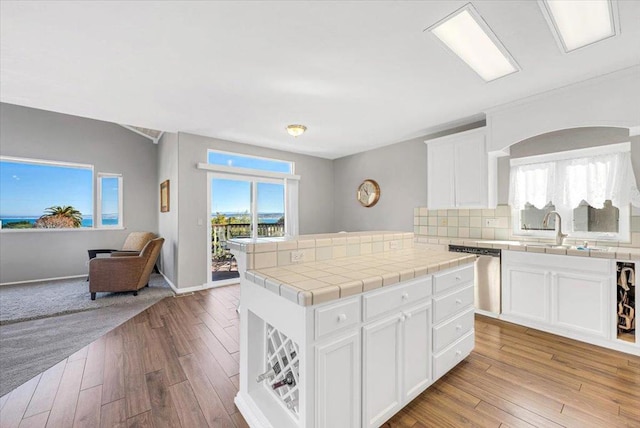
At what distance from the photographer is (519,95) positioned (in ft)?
9.15

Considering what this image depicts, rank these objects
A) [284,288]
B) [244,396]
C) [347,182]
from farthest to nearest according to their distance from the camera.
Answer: [347,182] → [244,396] → [284,288]

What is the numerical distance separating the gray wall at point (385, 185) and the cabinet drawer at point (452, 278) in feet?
7.66

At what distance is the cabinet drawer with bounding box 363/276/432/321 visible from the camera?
137 cm

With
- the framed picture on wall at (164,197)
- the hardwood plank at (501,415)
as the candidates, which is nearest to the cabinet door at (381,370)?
the hardwood plank at (501,415)

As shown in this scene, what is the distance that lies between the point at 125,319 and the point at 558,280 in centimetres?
482

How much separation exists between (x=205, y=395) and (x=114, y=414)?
0.52m

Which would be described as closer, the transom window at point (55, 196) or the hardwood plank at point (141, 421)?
the hardwood plank at point (141, 421)

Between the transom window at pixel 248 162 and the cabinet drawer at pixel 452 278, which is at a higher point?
the transom window at pixel 248 162

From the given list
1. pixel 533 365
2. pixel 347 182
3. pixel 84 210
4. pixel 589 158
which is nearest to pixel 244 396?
pixel 533 365

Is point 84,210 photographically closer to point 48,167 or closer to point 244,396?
point 48,167

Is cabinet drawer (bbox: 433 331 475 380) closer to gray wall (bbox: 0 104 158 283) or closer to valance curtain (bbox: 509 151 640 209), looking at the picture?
valance curtain (bbox: 509 151 640 209)

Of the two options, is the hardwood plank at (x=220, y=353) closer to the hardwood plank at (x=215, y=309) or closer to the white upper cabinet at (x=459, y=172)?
the hardwood plank at (x=215, y=309)

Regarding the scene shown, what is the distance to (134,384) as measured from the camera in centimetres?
190

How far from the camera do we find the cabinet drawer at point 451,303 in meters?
1.81
